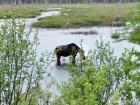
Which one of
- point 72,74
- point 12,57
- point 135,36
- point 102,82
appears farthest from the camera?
point 135,36

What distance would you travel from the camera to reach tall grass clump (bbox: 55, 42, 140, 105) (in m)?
12.7

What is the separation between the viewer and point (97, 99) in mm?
13398

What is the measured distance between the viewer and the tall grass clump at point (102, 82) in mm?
12734

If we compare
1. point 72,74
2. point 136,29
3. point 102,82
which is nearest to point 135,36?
point 136,29

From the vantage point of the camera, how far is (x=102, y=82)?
41.7 feet

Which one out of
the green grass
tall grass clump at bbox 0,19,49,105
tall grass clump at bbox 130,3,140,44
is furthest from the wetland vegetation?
the green grass

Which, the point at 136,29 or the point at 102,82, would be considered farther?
the point at 136,29

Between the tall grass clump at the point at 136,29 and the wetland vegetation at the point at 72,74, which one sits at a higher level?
the tall grass clump at the point at 136,29

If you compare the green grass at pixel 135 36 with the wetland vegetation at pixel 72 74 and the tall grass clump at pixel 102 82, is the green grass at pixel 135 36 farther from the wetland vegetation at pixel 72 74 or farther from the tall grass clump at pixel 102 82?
the tall grass clump at pixel 102 82

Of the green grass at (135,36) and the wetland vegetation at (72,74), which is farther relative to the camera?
the green grass at (135,36)

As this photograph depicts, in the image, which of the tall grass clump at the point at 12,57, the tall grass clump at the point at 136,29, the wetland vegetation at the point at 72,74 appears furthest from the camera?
the tall grass clump at the point at 136,29

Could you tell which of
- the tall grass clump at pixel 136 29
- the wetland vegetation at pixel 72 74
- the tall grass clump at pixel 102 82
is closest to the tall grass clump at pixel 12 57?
the wetland vegetation at pixel 72 74

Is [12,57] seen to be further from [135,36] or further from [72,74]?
[135,36]

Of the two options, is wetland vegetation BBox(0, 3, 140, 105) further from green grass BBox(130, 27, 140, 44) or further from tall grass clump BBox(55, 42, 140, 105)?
green grass BBox(130, 27, 140, 44)
